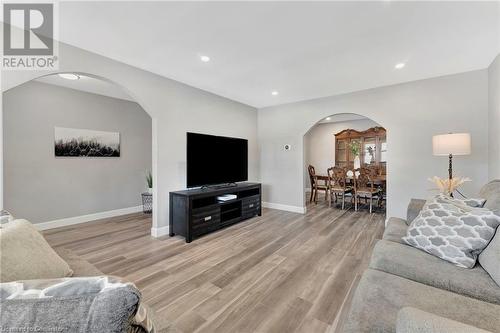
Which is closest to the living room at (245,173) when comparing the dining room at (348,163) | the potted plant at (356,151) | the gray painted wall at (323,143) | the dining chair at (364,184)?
the dining chair at (364,184)

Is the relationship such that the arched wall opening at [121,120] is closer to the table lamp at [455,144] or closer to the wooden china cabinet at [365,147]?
the table lamp at [455,144]

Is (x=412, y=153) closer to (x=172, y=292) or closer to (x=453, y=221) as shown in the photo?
(x=453, y=221)

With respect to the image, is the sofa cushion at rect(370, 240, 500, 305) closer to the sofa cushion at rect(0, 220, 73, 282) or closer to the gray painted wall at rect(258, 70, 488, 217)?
the sofa cushion at rect(0, 220, 73, 282)

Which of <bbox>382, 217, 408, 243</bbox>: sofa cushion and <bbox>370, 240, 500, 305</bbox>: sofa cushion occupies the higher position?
<bbox>382, 217, 408, 243</bbox>: sofa cushion

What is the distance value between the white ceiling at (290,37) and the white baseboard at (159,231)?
2.38 m

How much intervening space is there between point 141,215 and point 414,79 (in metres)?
5.63

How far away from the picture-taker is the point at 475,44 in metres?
2.46

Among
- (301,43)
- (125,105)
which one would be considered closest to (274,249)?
(301,43)

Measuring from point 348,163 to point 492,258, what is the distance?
5.98 m

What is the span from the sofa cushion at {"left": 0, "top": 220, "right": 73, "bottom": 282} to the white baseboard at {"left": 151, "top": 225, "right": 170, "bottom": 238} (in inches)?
85.9

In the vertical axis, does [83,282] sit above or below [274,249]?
above

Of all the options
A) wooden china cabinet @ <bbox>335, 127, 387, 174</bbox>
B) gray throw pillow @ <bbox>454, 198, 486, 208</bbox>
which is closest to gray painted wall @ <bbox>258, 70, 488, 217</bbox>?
gray throw pillow @ <bbox>454, 198, 486, 208</bbox>

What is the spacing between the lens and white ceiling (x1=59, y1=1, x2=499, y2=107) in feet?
6.23

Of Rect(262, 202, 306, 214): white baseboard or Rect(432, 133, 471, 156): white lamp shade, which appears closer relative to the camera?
Rect(432, 133, 471, 156): white lamp shade
